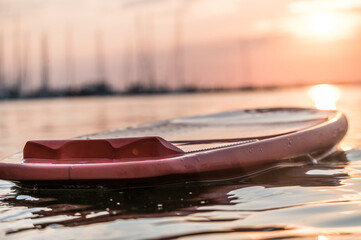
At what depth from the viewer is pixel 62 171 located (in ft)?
10.6

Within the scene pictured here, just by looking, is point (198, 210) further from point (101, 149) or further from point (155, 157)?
point (101, 149)

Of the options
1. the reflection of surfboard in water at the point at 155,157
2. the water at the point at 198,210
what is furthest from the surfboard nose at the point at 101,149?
the water at the point at 198,210

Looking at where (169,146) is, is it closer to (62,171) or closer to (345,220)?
(62,171)

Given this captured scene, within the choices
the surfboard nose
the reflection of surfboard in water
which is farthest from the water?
the surfboard nose

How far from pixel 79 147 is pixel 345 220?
1.99 m

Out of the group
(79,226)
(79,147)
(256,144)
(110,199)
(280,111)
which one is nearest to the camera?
(79,226)

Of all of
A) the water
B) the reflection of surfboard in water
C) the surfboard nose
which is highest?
the surfboard nose

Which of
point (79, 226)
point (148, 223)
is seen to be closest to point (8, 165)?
point (79, 226)

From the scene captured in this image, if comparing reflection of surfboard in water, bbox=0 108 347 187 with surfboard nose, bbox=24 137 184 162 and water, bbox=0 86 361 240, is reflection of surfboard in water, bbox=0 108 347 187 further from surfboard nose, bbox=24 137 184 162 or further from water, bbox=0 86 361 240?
water, bbox=0 86 361 240

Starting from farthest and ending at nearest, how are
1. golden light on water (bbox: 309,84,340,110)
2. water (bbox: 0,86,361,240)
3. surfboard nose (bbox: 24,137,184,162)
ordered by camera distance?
golden light on water (bbox: 309,84,340,110) → surfboard nose (bbox: 24,137,184,162) → water (bbox: 0,86,361,240)

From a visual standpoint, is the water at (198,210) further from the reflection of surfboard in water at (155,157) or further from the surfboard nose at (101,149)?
the surfboard nose at (101,149)

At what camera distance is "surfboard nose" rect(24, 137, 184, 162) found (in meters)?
3.53

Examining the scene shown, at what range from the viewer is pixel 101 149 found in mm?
3656

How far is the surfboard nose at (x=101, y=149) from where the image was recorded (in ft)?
11.6
